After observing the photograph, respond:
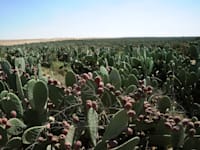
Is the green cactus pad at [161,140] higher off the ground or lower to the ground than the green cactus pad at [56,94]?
lower

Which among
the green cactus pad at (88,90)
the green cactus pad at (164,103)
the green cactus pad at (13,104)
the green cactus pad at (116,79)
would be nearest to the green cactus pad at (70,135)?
the green cactus pad at (88,90)

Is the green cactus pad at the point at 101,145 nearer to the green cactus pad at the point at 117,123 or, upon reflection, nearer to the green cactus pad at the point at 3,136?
the green cactus pad at the point at 117,123

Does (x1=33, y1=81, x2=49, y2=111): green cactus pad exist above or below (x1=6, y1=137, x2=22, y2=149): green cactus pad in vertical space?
above

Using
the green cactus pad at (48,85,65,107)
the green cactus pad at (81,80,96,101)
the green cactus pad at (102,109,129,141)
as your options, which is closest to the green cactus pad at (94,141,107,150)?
the green cactus pad at (102,109,129,141)

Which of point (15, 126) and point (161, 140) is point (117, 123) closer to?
point (161, 140)

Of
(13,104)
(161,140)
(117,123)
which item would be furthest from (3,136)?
(161,140)

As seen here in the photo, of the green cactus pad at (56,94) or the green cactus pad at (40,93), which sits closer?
the green cactus pad at (40,93)

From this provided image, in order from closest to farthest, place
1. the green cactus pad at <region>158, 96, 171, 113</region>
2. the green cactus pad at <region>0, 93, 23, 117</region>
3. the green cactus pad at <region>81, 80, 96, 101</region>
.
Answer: the green cactus pad at <region>81, 80, 96, 101</region>
the green cactus pad at <region>0, 93, 23, 117</region>
the green cactus pad at <region>158, 96, 171, 113</region>

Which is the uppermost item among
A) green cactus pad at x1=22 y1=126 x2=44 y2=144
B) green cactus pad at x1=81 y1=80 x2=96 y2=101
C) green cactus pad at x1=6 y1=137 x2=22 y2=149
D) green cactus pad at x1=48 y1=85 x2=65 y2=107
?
green cactus pad at x1=81 y1=80 x2=96 y2=101

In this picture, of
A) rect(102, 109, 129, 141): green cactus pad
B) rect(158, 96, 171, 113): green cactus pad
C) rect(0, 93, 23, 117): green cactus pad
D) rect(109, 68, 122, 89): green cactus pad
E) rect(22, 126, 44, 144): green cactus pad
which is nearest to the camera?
rect(102, 109, 129, 141): green cactus pad

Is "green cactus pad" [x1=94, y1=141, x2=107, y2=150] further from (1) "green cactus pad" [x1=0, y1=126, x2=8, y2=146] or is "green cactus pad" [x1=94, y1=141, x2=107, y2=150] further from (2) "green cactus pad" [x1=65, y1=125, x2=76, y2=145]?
(1) "green cactus pad" [x1=0, y1=126, x2=8, y2=146]

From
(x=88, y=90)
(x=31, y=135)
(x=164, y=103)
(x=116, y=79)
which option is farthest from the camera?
(x=116, y=79)

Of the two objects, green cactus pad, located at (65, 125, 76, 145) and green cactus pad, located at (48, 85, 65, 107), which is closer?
green cactus pad, located at (65, 125, 76, 145)

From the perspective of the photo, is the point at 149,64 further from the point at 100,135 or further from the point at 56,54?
the point at 56,54
